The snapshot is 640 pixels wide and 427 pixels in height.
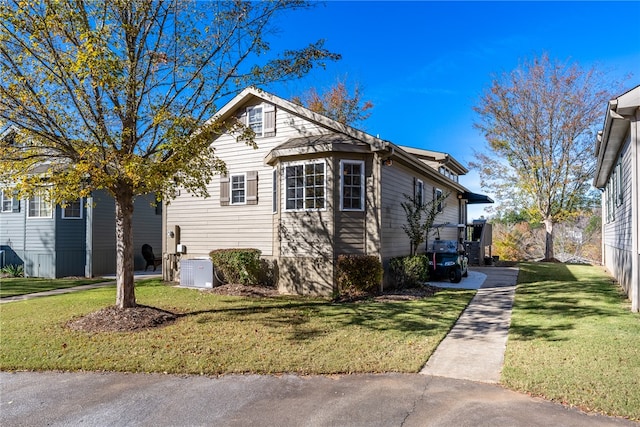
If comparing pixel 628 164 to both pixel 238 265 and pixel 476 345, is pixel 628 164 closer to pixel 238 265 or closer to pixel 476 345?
pixel 476 345

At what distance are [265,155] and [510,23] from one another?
944 cm

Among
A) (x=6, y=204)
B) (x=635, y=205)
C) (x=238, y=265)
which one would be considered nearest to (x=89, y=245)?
(x=6, y=204)

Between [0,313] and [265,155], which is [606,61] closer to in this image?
[265,155]

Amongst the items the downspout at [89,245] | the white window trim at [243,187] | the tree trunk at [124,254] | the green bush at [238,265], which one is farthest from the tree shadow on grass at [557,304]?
the downspout at [89,245]

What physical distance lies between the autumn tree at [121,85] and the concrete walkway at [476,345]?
5631 mm

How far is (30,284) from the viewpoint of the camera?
45.2 feet

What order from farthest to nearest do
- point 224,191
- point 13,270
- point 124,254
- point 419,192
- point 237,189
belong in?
1. point 13,270
2. point 419,192
3. point 224,191
4. point 237,189
5. point 124,254

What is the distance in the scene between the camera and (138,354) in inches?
227

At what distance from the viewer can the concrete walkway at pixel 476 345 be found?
510cm

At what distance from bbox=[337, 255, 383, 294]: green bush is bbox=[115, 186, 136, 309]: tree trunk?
5.11 metres

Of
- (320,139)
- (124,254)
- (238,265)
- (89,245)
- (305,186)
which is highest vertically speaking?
(320,139)

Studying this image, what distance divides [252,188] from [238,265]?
2600 mm

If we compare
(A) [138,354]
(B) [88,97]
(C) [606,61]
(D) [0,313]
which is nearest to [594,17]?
(C) [606,61]

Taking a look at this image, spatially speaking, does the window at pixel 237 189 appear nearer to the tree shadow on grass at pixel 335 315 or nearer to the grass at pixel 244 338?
the grass at pixel 244 338
